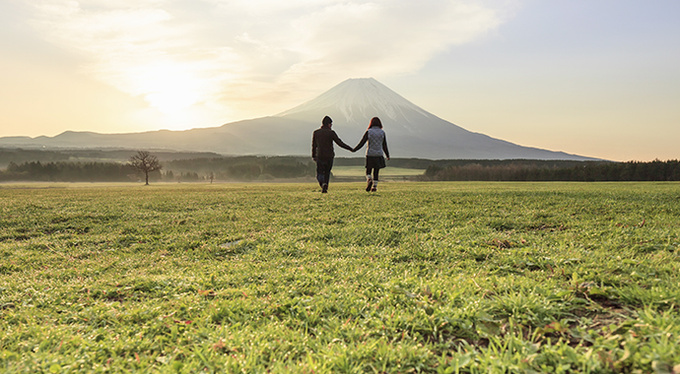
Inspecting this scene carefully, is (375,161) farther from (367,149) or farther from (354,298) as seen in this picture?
(354,298)

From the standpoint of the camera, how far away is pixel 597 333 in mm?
3340

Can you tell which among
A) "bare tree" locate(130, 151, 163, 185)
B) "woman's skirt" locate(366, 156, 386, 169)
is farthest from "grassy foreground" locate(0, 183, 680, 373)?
"bare tree" locate(130, 151, 163, 185)

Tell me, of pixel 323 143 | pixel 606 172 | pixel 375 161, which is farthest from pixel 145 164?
pixel 606 172

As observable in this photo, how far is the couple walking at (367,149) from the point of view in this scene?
17.7 meters

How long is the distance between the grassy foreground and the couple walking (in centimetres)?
846

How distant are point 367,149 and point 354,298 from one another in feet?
44.8

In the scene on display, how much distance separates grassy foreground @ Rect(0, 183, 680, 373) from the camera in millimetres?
3240

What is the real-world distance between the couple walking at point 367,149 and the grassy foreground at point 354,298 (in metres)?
8.46

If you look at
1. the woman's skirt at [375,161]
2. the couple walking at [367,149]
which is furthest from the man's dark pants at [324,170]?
the woman's skirt at [375,161]

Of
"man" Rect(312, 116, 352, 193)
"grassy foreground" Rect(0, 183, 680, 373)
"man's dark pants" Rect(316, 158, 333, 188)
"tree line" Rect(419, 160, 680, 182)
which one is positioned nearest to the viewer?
"grassy foreground" Rect(0, 183, 680, 373)

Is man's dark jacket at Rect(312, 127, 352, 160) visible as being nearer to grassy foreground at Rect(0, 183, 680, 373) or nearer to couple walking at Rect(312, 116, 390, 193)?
couple walking at Rect(312, 116, 390, 193)

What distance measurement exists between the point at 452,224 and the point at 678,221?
5.29 m

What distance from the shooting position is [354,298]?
465 cm

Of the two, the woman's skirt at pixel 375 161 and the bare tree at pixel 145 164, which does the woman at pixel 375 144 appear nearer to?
the woman's skirt at pixel 375 161
